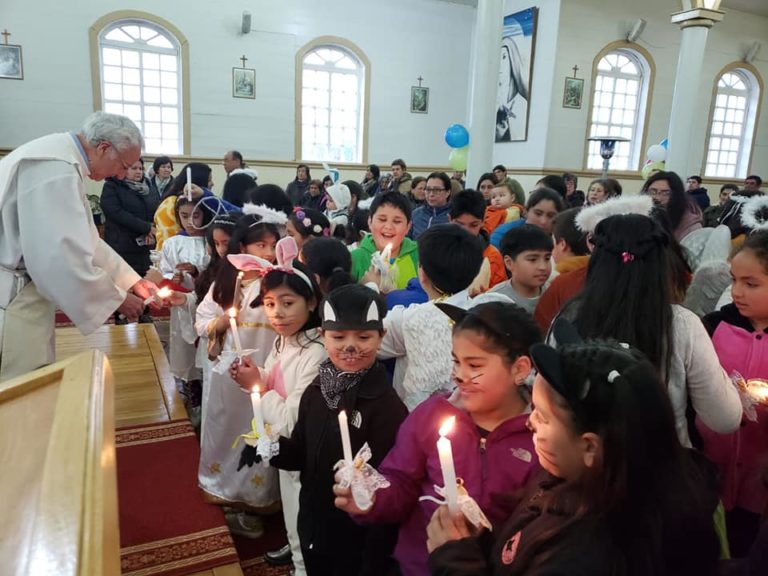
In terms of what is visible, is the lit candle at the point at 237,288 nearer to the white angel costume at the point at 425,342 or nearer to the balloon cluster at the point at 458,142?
the white angel costume at the point at 425,342

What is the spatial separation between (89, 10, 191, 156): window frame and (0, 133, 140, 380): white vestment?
8.16 m

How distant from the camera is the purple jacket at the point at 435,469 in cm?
115

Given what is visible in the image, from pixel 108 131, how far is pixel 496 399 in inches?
79.4

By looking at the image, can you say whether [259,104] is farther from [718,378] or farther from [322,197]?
[718,378]

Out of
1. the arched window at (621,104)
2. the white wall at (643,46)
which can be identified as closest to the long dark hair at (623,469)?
the white wall at (643,46)

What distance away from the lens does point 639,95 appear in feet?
37.6

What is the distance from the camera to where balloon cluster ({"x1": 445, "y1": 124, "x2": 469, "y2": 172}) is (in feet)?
25.1

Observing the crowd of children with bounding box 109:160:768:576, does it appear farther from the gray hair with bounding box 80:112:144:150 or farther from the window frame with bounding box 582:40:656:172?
the window frame with bounding box 582:40:656:172

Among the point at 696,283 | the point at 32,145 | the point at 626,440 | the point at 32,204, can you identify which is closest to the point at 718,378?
the point at 626,440

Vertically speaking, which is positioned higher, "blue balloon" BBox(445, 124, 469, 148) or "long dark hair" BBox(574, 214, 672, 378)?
"blue balloon" BBox(445, 124, 469, 148)

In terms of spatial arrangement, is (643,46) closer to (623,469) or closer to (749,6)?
(749,6)

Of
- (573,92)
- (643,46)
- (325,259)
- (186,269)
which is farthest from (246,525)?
(643,46)

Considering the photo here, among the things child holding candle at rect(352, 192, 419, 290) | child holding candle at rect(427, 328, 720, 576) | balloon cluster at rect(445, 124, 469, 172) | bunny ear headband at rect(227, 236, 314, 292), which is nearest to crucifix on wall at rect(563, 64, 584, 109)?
balloon cluster at rect(445, 124, 469, 172)

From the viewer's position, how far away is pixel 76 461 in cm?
76
